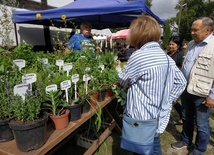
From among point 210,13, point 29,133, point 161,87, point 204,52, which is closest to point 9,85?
point 29,133

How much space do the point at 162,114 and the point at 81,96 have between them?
0.71 m

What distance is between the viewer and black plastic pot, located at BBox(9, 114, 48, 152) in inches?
39.1

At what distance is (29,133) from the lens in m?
1.01

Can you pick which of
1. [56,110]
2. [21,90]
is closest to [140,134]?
[56,110]

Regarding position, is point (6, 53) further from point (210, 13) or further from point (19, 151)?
point (210, 13)

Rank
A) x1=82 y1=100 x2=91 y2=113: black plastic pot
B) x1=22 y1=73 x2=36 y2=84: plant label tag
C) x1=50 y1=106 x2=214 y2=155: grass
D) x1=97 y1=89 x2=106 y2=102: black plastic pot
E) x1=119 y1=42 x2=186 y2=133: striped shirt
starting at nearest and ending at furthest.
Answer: x1=22 y1=73 x2=36 y2=84: plant label tag, x1=119 y1=42 x2=186 y2=133: striped shirt, x1=82 y1=100 x2=91 y2=113: black plastic pot, x1=97 y1=89 x2=106 y2=102: black plastic pot, x1=50 y1=106 x2=214 y2=155: grass

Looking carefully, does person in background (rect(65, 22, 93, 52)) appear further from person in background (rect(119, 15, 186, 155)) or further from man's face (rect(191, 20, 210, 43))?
man's face (rect(191, 20, 210, 43))

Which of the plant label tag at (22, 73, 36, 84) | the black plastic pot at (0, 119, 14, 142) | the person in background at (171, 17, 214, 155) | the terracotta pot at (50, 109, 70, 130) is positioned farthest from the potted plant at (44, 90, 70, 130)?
the person in background at (171, 17, 214, 155)

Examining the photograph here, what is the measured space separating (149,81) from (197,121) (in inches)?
45.7

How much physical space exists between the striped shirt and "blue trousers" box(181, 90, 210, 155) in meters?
0.73

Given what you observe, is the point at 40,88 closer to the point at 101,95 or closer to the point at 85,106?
the point at 85,106

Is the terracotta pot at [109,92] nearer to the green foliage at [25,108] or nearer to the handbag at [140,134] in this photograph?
the handbag at [140,134]

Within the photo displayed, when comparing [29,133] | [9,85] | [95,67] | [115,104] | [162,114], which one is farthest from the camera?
[115,104]

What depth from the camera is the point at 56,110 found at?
1.33 metres
